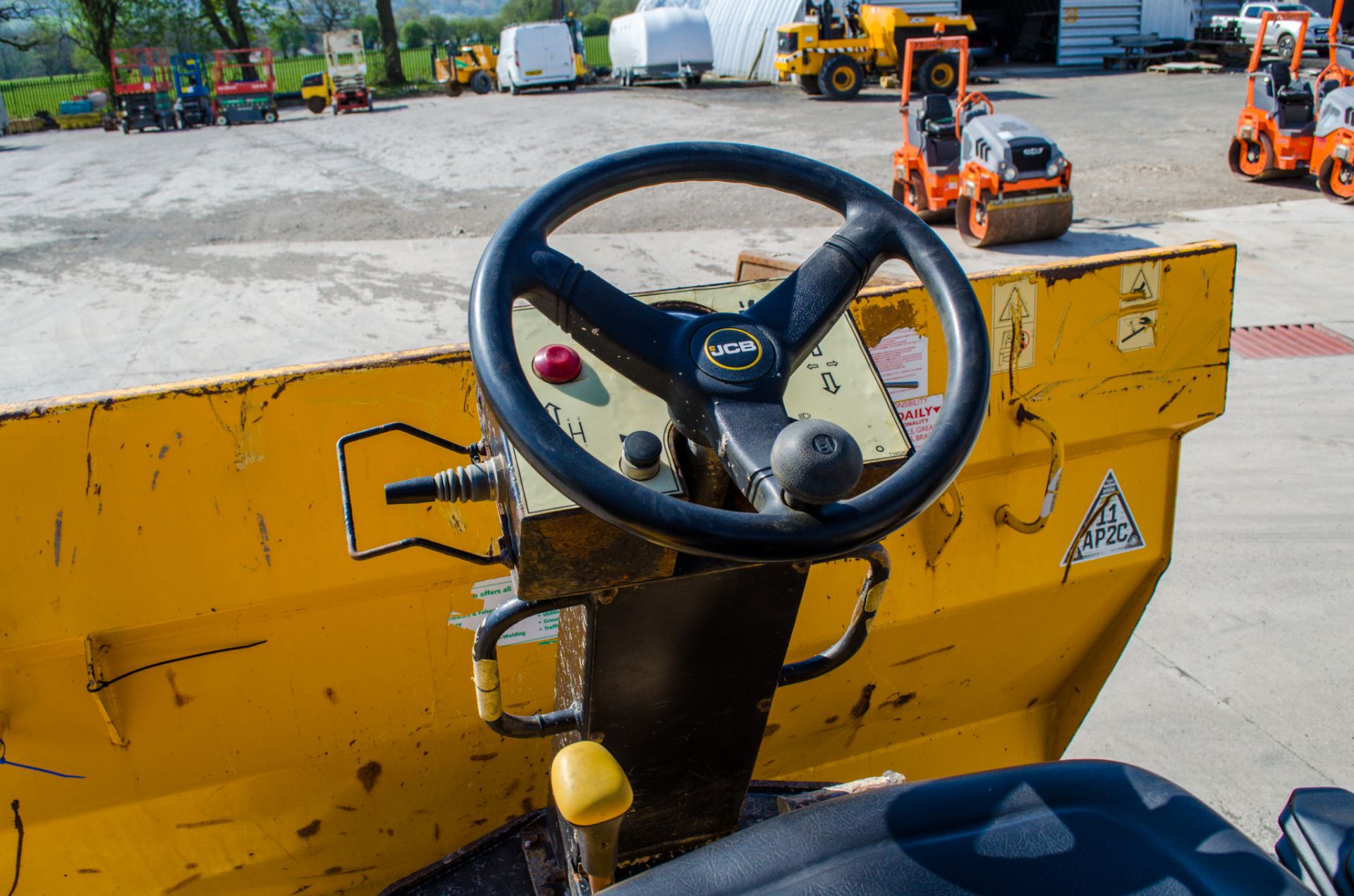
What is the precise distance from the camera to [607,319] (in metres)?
1.20

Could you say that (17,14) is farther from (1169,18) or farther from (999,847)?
(999,847)

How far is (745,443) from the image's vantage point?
1.10 metres

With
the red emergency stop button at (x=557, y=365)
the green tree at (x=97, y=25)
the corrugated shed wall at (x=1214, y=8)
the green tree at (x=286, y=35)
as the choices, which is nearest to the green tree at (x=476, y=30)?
the green tree at (x=286, y=35)

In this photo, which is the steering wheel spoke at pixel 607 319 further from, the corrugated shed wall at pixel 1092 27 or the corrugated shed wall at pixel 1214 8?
the corrugated shed wall at pixel 1214 8

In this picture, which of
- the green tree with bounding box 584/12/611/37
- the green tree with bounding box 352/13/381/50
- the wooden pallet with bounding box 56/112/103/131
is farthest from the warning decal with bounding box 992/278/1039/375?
the green tree with bounding box 352/13/381/50

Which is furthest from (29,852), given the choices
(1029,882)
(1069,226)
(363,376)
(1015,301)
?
(1069,226)

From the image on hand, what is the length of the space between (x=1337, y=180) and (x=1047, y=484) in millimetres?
10067

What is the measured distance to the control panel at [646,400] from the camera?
121 centimetres

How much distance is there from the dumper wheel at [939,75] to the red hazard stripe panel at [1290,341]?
12.7 meters

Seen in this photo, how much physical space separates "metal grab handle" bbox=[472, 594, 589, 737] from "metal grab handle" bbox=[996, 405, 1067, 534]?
1095 millimetres

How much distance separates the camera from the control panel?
1.21 meters

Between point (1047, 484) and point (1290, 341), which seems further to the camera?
point (1290, 341)

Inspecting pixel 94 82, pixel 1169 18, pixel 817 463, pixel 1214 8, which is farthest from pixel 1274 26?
pixel 94 82

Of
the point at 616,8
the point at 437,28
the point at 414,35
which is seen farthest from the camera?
the point at 616,8
